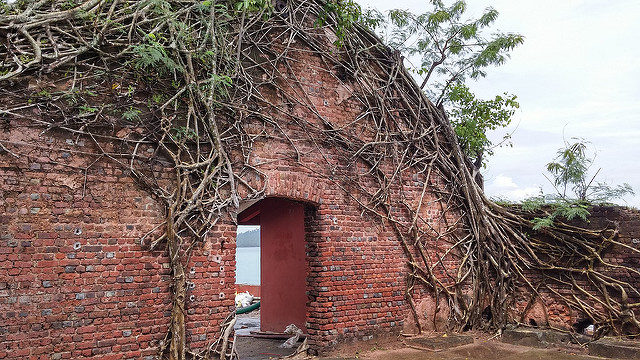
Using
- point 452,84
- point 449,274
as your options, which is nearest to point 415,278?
point 449,274

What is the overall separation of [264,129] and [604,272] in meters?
6.00

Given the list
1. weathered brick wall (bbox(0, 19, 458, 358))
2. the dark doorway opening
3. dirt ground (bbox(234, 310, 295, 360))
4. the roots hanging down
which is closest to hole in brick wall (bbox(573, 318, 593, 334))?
the roots hanging down

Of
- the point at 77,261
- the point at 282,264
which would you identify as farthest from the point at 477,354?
the point at 77,261

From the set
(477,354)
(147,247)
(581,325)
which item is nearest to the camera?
(147,247)

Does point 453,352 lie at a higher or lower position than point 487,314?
lower

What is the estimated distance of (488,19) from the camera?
31.3ft

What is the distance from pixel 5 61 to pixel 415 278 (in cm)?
590

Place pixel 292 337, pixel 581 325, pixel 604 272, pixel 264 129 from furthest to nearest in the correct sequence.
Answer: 1. pixel 581 325
2. pixel 604 272
3. pixel 292 337
4. pixel 264 129

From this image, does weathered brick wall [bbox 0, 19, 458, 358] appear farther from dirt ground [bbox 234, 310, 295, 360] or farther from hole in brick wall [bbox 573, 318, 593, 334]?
hole in brick wall [bbox 573, 318, 593, 334]

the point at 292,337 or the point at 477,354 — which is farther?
the point at 292,337

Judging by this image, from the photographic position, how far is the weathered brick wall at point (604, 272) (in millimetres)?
7438

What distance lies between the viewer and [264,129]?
607 cm

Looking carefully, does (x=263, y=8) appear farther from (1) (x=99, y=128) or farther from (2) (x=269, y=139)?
(1) (x=99, y=128)

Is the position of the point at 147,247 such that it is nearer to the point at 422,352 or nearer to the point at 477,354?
the point at 422,352
